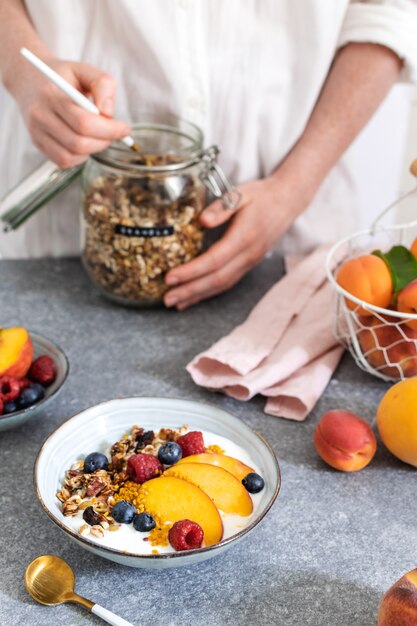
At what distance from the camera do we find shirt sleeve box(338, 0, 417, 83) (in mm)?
1130

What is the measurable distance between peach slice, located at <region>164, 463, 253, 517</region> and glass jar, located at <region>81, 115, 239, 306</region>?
0.40 m

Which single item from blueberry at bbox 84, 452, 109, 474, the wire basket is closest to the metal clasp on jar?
the wire basket

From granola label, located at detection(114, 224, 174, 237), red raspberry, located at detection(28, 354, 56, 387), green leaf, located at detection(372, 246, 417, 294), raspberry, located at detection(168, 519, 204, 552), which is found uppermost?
green leaf, located at detection(372, 246, 417, 294)

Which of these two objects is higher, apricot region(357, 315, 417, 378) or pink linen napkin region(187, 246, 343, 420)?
apricot region(357, 315, 417, 378)

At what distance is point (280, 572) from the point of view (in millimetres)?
683

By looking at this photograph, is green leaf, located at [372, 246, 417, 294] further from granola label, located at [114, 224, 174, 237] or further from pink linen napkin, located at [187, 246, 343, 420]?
granola label, located at [114, 224, 174, 237]

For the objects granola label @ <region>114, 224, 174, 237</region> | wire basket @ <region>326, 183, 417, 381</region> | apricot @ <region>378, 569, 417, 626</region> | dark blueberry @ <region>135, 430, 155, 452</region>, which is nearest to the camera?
apricot @ <region>378, 569, 417, 626</region>

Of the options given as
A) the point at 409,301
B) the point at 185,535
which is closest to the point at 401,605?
the point at 185,535

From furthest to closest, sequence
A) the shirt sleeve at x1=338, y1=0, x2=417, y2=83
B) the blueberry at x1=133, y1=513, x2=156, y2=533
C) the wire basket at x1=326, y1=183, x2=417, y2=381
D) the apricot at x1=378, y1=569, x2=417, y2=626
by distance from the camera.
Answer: the shirt sleeve at x1=338, y1=0, x2=417, y2=83 < the wire basket at x1=326, y1=183, x2=417, y2=381 < the blueberry at x1=133, y1=513, x2=156, y2=533 < the apricot at x1=378, y1=569, x2=417, y2=626

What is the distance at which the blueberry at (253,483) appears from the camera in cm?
71

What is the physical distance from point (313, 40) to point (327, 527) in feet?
2.29

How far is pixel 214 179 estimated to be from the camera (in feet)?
3.57

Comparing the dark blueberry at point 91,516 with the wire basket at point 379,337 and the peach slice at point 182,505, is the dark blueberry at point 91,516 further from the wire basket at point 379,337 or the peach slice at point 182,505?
the wire basket at point 379,337

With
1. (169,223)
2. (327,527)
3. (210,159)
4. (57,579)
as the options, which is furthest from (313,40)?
(57,579)
